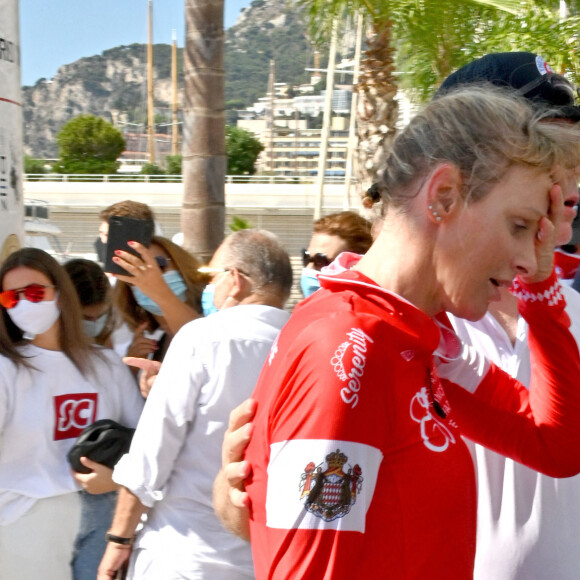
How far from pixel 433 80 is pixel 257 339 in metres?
10.0

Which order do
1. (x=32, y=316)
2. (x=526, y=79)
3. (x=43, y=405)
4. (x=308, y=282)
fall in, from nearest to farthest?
1. (x=526, y=79)
2. (x=43, y=405)
3. (x=32, y=316)
4. (x=308, y=282)

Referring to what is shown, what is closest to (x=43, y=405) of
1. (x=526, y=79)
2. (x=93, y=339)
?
(x=93, y=339)

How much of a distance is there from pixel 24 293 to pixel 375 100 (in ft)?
22.8

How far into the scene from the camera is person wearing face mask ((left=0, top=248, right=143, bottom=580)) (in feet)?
11.1

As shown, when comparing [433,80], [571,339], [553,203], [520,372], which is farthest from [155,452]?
[433,80]

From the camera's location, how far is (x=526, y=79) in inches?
69.1

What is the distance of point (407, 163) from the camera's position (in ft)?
4.67

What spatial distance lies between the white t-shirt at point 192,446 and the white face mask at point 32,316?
92cm

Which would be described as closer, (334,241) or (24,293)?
(24,293)

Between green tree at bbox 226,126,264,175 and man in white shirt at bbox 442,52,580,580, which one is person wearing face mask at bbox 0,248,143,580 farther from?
green tree at bbox 226,126,264,175

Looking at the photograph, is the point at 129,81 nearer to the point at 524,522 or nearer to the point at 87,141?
the point at 87,141

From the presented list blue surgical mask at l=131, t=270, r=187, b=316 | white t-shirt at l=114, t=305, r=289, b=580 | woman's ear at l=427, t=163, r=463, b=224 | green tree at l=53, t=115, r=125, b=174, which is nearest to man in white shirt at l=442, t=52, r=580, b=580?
woman's ear at l=427, t=163, r=463, b=224

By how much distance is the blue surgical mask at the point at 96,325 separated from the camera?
416 centimetres

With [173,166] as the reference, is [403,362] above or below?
above
